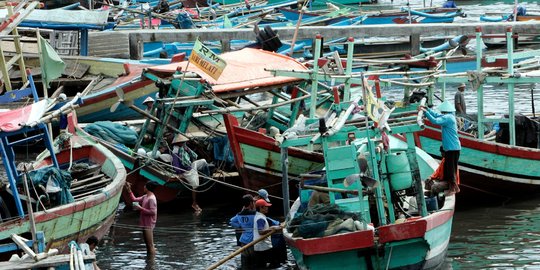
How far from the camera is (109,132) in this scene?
21844 millimetres

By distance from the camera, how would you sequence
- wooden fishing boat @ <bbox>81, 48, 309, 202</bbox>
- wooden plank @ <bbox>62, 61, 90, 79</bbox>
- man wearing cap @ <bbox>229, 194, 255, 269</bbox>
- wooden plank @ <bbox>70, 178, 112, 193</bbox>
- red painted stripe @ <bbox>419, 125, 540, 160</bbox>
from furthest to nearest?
wooden plank @ <bbox>62, 61, 90, 79</bbox>, wooden fishing boat @ <bbox>81, 48, 309, 202</bbox>, red painted stripe @ <bbox>419, 125, 540, 160</bbox>, wooden plank @ <bbox>70, 178, 112, 193</bbox>, man wearing cap @ <bbox>229, 194, 255, 269</bbox>

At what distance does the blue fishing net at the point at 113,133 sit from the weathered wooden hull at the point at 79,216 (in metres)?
2.43

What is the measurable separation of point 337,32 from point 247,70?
30.0ft

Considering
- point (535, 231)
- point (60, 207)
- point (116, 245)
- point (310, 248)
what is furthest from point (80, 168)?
point (535, 231)

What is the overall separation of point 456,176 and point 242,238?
343 centimetres

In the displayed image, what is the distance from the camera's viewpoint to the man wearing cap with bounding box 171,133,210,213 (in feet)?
67.0

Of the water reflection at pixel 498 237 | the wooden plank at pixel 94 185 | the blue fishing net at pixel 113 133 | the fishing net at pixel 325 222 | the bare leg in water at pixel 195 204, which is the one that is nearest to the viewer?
the fishing net at pixel 325 222

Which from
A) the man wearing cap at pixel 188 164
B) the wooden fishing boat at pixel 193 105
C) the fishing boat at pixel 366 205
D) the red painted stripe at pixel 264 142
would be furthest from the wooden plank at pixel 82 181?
the fishing boat at pixel 366 205

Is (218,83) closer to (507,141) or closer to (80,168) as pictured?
(80,168)

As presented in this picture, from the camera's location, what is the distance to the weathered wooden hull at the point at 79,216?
14.6 m

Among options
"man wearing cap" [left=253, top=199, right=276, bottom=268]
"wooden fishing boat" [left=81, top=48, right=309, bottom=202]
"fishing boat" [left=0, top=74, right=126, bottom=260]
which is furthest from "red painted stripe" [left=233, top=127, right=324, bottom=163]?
"man wearing cap" [left=253, top=199, right=276, bottom=268]

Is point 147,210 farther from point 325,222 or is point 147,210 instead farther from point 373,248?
point 373,248

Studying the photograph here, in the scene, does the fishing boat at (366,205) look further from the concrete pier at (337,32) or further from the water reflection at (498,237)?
the concrete pier at (337,32)

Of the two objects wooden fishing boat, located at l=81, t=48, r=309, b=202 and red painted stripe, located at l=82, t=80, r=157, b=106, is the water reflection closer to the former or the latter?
wooden fishing boat, located at l=81, t=48, r=309, b=202
